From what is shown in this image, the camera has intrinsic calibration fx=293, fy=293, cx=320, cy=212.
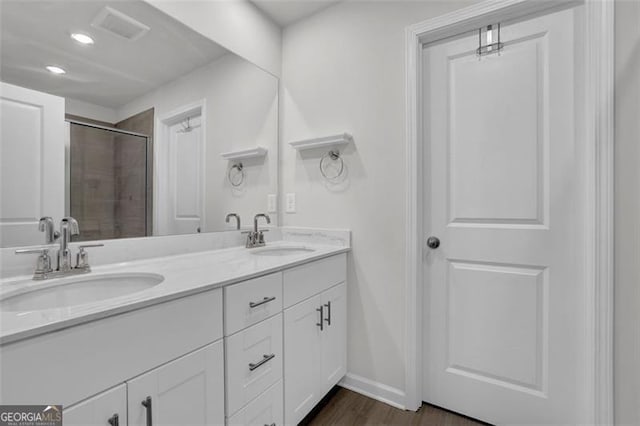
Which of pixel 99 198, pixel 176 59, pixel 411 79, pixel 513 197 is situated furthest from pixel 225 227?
pixel 513 197

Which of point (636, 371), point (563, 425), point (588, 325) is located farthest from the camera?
point (563, 425)

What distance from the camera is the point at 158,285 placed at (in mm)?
925

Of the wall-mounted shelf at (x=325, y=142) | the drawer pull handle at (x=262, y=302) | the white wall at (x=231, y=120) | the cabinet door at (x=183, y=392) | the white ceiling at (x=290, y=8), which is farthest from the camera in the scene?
the white ceiling at (x=290, y=8)

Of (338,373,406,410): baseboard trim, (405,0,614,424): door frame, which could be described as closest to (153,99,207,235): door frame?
(338,373,406,410): baseboard trim

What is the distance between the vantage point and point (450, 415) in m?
1.54

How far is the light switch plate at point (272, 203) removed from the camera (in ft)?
6.74

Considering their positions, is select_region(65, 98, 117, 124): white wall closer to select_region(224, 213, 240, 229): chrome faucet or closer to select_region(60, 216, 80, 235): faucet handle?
select_region(60, 216, 80, 235): faucet handle

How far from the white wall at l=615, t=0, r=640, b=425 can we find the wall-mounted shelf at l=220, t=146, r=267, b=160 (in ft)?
5.82

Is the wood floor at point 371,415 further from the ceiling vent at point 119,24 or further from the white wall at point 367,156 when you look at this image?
the ceiling vent at point 119,24

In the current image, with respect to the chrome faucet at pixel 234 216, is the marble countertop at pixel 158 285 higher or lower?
lower

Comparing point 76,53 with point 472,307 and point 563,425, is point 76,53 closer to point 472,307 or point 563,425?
point 472,307

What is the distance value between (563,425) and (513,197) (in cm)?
105

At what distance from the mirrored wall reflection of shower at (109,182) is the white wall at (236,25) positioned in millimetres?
683

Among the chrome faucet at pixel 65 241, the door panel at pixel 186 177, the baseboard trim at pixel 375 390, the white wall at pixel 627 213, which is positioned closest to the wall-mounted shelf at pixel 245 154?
the door panel at pixel 186 177
